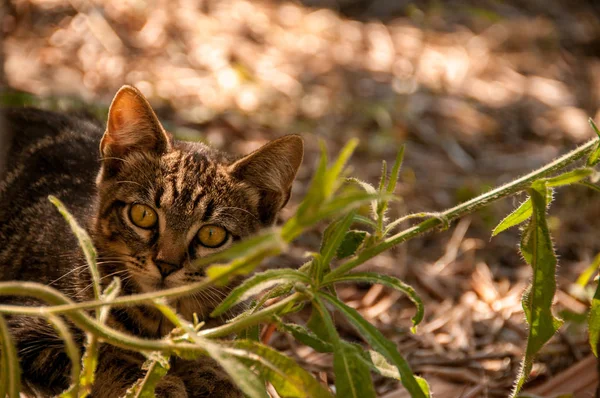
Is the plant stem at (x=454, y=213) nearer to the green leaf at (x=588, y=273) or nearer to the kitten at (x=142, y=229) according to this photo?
the green leaf at (x=588, y=273)

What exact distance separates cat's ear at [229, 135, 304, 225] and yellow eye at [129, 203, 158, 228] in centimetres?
36

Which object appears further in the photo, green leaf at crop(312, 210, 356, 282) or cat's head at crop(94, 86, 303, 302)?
cat's head at crop(94, 86, 303, 302)

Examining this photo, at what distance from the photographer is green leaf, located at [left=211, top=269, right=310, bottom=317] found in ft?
5.82

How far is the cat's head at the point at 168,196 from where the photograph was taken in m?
2.69

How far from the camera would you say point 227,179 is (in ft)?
9.58

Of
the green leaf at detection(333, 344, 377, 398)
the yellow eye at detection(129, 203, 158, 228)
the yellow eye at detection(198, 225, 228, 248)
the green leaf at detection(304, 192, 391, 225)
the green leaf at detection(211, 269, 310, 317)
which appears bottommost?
the yellow eye at detection(198, 225, 228, 248)

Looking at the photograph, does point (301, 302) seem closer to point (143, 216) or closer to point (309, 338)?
point (309, 338)

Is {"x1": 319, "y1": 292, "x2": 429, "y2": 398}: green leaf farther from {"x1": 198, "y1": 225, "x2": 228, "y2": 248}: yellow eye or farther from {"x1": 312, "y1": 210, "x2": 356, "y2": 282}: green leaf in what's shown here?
{"x1": 198, "y1": 225, "x2": 228, "y2": 248}: yellow eye

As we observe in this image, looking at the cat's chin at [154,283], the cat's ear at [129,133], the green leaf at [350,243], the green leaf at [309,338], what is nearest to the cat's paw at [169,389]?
the cat's chin at [154,283]

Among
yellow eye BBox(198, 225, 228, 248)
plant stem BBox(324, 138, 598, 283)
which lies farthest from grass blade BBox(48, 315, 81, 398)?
yellow eye BBox(198, 225, 228, 248)

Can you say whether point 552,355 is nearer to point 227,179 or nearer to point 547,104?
point 227,179

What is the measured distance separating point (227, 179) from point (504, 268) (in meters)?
2.01

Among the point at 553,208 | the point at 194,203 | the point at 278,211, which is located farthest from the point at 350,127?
the point at 194,203

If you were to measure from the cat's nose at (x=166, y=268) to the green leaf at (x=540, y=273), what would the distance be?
1.22 meters
